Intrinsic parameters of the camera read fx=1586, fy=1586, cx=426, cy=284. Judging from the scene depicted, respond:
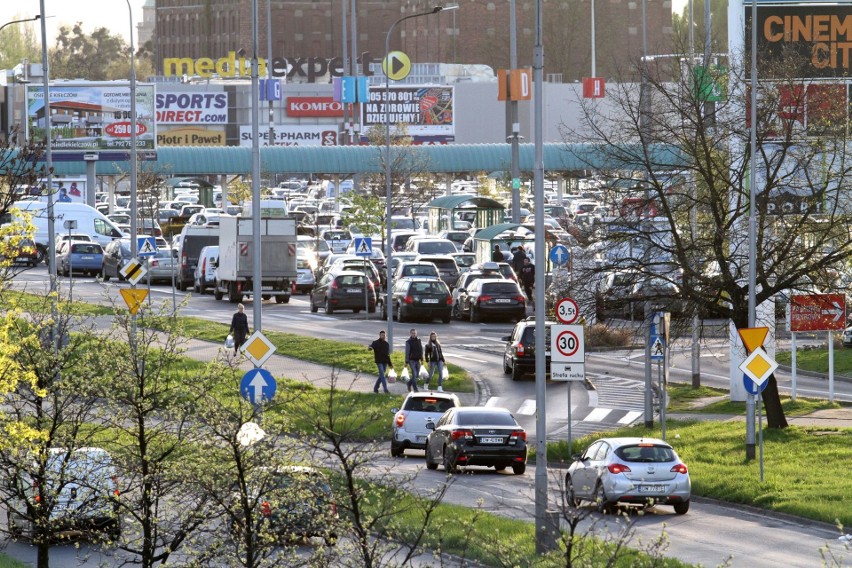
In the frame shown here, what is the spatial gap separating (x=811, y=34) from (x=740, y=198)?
5986mm

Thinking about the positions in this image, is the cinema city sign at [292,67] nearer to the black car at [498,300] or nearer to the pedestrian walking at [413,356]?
the black car at [498,300]

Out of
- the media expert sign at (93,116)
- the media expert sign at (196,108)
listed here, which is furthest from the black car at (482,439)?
the media expert sign at (196,108)

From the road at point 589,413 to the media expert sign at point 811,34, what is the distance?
7011 mm

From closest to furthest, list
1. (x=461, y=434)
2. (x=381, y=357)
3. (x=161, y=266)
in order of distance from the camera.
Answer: (x=461, y=434), (x=381, y=357), (x=161, y=266)

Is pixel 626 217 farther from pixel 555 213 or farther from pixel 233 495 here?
pixel 555 213

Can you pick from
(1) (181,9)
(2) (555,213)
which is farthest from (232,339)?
(1) (181,9)

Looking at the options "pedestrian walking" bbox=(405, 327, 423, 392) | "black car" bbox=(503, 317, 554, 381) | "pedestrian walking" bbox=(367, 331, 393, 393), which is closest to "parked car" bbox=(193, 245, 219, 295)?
"black car" bbox=(503, 317, 554, 381)

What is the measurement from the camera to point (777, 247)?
30172 millimetres

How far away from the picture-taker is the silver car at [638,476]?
23234 millimetres

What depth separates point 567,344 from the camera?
83.0 feet

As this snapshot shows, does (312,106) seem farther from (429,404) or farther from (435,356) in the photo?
(429,404)

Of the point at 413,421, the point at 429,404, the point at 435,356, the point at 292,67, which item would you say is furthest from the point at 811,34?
the point at 292,67

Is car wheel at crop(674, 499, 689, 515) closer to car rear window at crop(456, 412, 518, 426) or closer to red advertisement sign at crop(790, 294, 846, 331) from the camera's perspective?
car rear window at crop(456, 412, 518, 426)

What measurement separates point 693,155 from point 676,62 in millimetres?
3328
